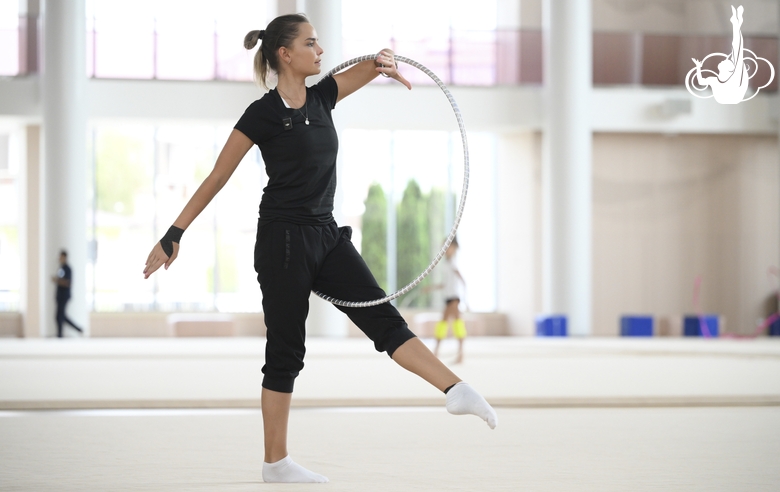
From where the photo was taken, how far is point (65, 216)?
2003 cm

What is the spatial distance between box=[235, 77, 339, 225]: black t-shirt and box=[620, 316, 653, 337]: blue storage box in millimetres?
18750

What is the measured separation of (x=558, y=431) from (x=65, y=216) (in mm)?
16659

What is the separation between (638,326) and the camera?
21578 millimetres

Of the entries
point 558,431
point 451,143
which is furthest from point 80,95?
point 558,431

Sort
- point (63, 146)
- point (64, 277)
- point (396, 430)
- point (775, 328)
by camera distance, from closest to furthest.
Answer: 1. point (396, 430)
2. point (64, 277)
3. point (63, 146)
4. point (775, 328)

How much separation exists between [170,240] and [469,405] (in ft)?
4.22

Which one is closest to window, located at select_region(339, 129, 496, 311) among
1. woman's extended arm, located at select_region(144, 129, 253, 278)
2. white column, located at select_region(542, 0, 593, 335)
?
white column, located at select_region(542, 0, 593, 335)

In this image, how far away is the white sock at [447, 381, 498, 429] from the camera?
3.52 m

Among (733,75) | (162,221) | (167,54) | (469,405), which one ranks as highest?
(167,54)

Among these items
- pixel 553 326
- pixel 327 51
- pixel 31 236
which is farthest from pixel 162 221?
pixel 553 326

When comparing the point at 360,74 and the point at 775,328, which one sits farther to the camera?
the point at 775,328

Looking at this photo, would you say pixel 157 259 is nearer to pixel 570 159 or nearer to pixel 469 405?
pixel 469 405

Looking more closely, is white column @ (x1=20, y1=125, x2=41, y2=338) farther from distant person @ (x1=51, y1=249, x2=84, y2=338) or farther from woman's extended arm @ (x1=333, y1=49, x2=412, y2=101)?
woman's extended arm @ (x1=333, y1=49, x2=412, y2=101)

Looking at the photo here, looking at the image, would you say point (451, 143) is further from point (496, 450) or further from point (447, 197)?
point (496, 450)
